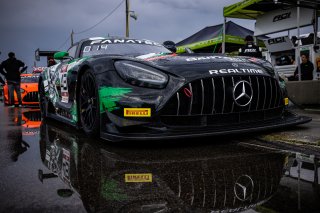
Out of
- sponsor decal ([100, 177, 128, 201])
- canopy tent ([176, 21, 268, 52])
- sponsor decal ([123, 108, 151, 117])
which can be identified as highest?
canopy tent ([176, 21, 268, 52])

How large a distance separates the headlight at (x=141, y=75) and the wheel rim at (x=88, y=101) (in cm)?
45

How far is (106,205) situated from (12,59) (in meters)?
10.3

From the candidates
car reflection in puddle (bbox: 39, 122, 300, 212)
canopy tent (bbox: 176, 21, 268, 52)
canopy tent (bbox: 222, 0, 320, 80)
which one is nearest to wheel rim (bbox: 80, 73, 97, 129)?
car reflection in puddle (bbox: 39, 122, 300, 212)

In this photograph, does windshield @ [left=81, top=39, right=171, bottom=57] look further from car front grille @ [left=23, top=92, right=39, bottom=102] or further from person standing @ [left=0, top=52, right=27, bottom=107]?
person standing @ [left=0, top=52, right=27, bottom=107]

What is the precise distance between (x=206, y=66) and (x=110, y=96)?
0.88 metres

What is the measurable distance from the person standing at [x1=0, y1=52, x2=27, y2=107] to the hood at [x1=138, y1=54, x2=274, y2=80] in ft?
26.7

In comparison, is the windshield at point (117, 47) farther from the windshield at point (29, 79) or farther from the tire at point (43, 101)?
the windshield at point (29, 79)

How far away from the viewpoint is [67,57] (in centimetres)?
465

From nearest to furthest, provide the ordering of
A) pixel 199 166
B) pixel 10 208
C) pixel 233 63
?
pixel 10 208 → pixel 199 166 → pixel 233 63

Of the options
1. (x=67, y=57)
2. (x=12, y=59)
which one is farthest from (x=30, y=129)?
(x=12, y=59)

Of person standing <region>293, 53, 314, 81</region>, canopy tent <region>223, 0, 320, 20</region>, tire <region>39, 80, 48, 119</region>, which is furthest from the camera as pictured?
canopy tent <region>223, 0, 320, 20</region>

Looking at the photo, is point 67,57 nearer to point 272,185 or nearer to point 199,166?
point 199,166

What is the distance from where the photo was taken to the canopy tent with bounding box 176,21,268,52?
15255 mm

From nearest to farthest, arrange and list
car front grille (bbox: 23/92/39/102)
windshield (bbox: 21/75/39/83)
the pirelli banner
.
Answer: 1. car front grille (bbox: 23/92/39/102)
2. windshield (bbox: 21/75/39/83)
3. the pirelli banner
